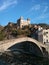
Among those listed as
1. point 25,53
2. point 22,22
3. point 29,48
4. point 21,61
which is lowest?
point 25,53

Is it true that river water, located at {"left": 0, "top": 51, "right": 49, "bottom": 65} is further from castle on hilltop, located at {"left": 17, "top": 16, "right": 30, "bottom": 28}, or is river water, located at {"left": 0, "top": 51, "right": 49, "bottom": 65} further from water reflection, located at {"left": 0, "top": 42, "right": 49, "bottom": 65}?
castle on hilltop, located at {"left": 17, "top": 16, "right": 30, "bottom": 28}

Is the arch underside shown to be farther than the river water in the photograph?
Yes

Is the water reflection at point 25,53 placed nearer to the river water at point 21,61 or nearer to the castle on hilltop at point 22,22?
the river water at point 21,61

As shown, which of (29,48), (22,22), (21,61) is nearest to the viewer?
(21,61)

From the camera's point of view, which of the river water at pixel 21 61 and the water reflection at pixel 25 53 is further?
the water reflection at pixel 25 53

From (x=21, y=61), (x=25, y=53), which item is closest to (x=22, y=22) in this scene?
(x=25, y=53)

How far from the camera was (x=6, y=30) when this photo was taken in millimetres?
124750

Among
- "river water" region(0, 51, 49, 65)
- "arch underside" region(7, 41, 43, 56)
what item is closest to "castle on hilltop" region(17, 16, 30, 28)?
"arch underside" region(7, 41, 43, 56)

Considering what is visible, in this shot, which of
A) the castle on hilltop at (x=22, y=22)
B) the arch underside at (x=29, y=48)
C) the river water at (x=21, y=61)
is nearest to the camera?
the river water at (x=21, y=61)

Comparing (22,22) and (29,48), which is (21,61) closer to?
(29,48)

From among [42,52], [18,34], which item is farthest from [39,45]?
[18,34]

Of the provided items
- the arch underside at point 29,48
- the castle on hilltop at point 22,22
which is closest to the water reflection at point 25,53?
the arch underside at point 29,48

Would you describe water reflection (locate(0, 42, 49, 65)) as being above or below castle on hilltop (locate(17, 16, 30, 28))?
below

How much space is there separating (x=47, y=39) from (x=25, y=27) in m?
34.4
